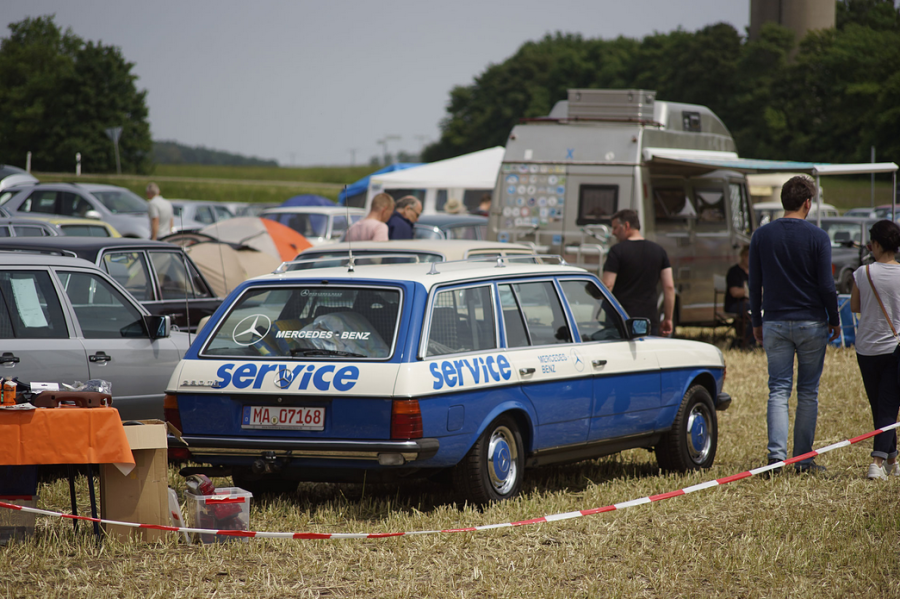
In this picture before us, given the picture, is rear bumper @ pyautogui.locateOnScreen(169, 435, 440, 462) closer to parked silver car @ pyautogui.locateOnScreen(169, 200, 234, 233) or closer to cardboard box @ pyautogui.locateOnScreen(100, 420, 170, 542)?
cardboard box @ pyautogui.locateOnScreen(100, 420, 170, 542)

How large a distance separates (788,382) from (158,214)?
13.8m

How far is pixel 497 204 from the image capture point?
14.8 m

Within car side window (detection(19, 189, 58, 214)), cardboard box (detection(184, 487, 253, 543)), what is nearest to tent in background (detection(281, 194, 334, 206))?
car side window (detection(19, 189, 58, 214))

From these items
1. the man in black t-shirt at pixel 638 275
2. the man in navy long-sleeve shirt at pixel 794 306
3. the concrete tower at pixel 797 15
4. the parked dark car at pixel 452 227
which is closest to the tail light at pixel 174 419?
the man in navy long-sleeve shirt at pixel 794 306

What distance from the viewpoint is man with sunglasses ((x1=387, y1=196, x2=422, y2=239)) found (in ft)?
41.0

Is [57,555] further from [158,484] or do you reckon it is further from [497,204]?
[497,204]

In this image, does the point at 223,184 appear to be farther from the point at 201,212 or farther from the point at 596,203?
the point at 596,203

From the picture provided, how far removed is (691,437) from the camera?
7840mm

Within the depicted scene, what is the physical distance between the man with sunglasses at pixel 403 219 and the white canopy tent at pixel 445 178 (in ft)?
42.4

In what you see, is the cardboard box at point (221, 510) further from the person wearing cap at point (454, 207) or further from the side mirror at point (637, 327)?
the person wearing cap at point (454, 207)

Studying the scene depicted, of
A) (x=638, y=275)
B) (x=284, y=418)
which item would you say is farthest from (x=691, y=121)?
(x=284, y=418)

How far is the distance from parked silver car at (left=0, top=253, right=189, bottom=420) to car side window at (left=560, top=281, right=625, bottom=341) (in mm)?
2826

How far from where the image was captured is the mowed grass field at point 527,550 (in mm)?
4961

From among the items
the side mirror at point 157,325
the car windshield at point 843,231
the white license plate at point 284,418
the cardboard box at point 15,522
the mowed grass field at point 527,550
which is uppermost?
the car windshield at point 843,231
